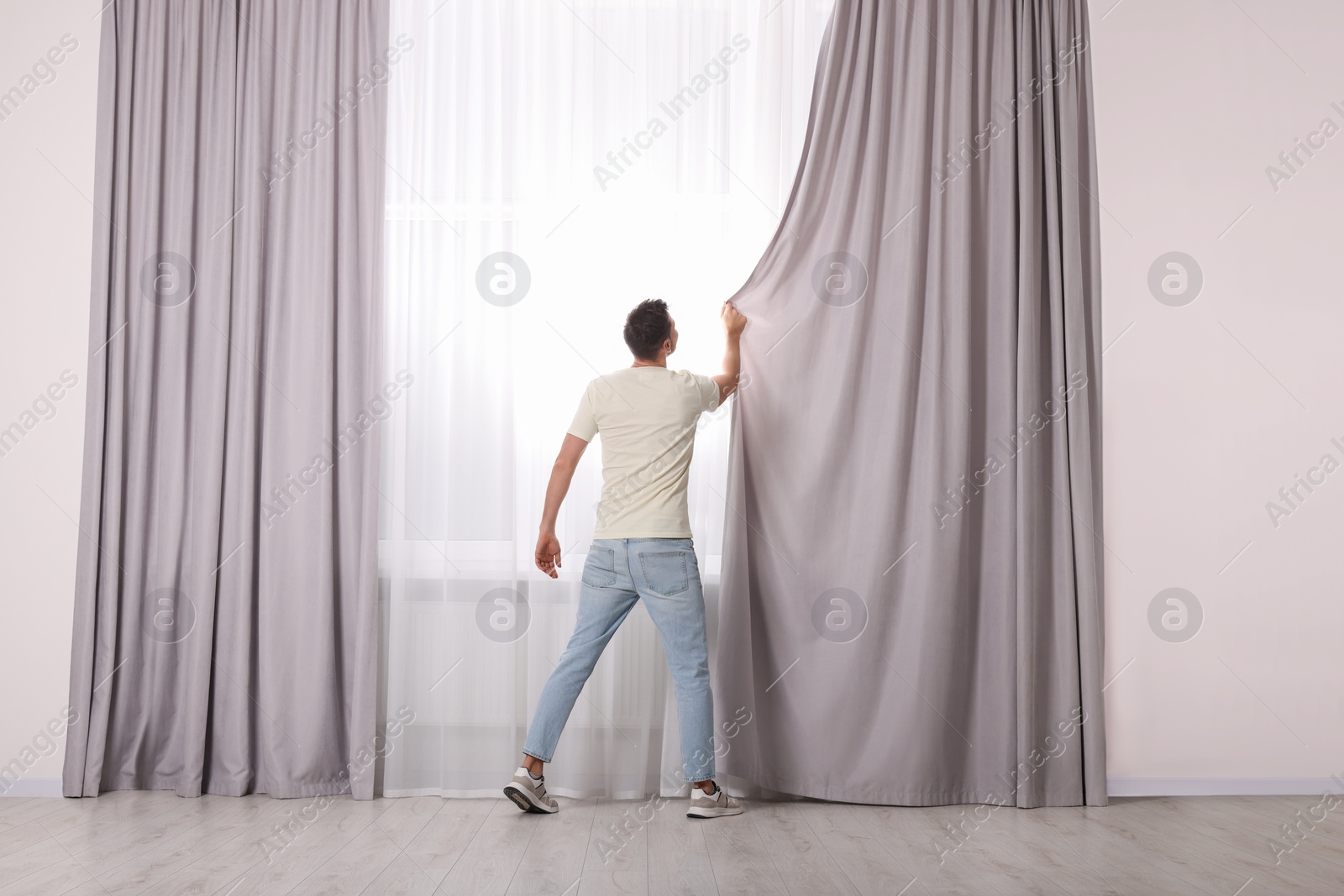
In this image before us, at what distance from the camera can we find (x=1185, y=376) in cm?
298

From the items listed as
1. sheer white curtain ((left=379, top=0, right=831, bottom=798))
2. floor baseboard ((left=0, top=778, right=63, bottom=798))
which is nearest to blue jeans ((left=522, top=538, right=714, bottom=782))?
sheer white curtain ((left=379, top=0, right=831, bottom=798))

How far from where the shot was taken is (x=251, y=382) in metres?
2.81

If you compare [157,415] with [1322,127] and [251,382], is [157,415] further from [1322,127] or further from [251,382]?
[1322,127]

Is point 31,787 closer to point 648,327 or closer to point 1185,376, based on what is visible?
point 648,327

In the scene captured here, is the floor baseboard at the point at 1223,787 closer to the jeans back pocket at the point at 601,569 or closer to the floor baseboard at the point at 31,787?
the jeans back pocket at the point at 601,569

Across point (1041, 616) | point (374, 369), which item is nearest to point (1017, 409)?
point (1041, 616)

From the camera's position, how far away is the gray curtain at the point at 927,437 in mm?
2785

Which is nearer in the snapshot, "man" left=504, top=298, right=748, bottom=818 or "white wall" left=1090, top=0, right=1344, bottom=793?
"man" left=504, top=298, right=748, bottom=818

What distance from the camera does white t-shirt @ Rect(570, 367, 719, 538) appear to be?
8.59ft

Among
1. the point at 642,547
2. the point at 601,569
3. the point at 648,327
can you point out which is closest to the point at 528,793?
the point at 601,569

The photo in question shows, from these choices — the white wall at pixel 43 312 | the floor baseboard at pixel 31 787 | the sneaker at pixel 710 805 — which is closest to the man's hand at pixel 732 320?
the sneaker at pixel 710 805

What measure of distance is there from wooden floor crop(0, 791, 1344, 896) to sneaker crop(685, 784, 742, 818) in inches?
1.8

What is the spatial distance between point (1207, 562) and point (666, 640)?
187 centimetres

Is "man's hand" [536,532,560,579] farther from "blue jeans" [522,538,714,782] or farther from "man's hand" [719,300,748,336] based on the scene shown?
"man's hand" [719,300,748,336]
